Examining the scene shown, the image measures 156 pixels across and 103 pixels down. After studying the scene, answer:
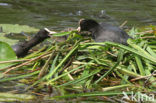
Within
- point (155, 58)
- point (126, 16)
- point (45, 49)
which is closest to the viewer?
point (155, 58)

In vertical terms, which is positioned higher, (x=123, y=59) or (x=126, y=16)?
(x=123, y=59)

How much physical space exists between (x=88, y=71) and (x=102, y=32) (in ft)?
2.78

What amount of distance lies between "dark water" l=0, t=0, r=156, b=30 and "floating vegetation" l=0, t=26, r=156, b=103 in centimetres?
296

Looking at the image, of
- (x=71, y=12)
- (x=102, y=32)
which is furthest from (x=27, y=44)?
(x=71, y=12)

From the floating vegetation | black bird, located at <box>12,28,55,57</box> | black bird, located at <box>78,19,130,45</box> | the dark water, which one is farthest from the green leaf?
the dark water

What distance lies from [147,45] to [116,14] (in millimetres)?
4791

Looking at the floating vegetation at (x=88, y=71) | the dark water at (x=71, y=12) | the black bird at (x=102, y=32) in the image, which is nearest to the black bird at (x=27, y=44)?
the floating vegetation at (x=88, y=71)

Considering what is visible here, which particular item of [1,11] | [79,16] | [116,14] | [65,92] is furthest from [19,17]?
[65,92]

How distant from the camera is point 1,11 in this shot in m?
Result: 7.53

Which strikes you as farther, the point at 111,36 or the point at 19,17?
the point at 19,17

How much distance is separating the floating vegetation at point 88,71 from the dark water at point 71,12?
2.96m

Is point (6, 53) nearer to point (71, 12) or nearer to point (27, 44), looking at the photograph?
point (27, 44)

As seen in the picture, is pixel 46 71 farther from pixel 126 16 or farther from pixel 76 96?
pixel 126 16

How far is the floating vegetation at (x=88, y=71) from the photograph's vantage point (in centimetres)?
243
